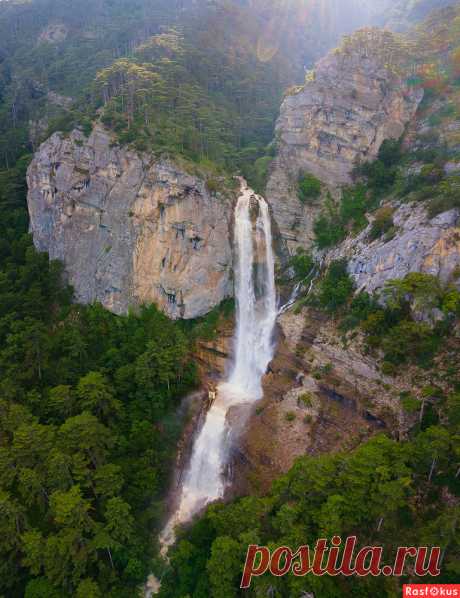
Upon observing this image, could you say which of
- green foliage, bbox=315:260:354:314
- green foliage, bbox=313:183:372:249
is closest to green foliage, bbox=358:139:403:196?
green foliage, bbox=313:183:372:249

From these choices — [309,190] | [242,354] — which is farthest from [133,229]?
[309,190]

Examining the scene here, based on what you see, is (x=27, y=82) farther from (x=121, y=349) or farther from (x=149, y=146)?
(x=121, y=349)

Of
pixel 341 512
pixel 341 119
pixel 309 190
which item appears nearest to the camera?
pixel 341 512

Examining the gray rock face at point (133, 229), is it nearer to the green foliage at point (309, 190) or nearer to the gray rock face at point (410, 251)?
the green foliage at point (309, 190)

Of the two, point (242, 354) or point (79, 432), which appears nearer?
point (79, 432)

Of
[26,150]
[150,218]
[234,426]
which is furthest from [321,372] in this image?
[26,150]

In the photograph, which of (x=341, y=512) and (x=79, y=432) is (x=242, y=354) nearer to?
(x=79, y=432)

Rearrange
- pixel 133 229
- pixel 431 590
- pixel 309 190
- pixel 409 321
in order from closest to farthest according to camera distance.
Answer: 1. pixel 431 590
2. pixel 409 321
3. pixel 133 229
4. pixel 309 190

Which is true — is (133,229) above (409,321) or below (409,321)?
above
